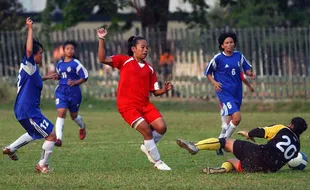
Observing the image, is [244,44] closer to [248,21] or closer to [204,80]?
[204,80]

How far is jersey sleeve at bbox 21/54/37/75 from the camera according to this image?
13.2 m

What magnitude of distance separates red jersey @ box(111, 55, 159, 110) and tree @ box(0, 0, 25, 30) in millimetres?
27503

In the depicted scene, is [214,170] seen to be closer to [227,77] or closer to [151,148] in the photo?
[151,148]

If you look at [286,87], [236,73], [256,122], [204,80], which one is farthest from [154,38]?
[236,73]

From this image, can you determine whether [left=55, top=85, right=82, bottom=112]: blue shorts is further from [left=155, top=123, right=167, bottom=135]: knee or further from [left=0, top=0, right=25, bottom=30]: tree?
→ [left=0, top=0, right=25, bottom=30]: tree

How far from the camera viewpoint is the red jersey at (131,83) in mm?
13406

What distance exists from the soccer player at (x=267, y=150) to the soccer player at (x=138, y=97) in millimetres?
638

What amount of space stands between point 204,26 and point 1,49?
7.41m

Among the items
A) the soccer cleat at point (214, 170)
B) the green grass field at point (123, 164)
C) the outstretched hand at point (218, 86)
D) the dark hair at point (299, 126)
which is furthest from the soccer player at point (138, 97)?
the outstretched hand at point (218, 86)

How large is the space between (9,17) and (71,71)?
883 inches

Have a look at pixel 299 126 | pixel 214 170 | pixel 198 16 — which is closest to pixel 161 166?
pixel 214 170

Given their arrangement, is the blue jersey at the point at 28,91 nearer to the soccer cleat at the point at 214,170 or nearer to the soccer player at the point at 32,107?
the soccer player at the point at 32,107

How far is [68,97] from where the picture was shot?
63.3 feet

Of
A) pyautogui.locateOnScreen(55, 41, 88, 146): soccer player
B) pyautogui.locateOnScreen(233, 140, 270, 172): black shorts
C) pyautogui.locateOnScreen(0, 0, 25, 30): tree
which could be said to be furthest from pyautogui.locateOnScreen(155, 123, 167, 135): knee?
pyautogui.locateOnScreen(0, 0, 25, 30): tree
